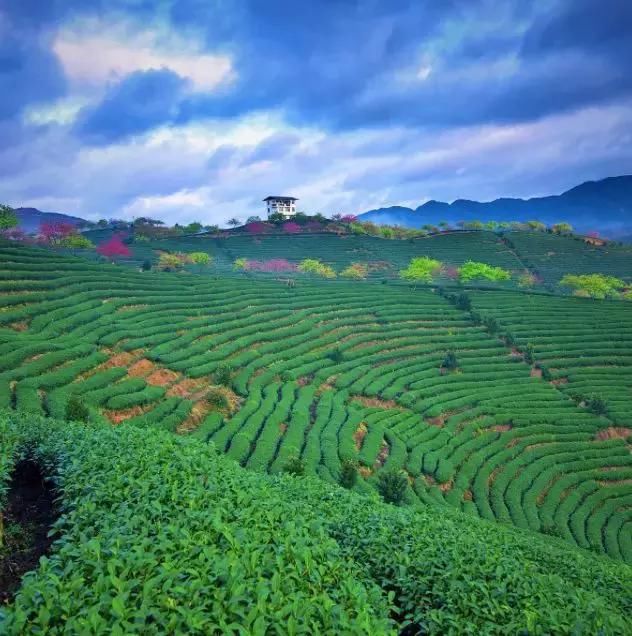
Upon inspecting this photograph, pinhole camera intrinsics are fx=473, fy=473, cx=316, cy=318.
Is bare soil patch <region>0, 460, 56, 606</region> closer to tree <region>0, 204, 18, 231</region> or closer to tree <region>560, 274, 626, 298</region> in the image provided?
tree <region>0, 204, 18, 231</region>

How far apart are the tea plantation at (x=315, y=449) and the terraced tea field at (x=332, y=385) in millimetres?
165

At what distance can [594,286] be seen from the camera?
6962cm

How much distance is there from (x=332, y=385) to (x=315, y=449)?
10.3m

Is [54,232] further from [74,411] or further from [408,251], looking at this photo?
[74,411]

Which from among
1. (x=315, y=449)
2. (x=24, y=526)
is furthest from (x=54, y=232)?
(x=24, y=526)

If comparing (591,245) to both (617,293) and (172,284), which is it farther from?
(172,284)

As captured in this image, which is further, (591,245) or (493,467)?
(591,245)

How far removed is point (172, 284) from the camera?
44.5 metres

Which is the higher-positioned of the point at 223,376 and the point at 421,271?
the point at 421,271

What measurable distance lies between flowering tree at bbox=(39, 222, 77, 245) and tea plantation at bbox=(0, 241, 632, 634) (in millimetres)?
33777

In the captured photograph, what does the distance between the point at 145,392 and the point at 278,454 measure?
26.1 ft

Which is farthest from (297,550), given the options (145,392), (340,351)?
(340,351)

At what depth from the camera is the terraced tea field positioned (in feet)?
77.2

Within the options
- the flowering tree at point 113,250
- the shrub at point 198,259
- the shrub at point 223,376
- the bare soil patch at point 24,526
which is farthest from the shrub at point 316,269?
the bare soil patch at point 24,526
